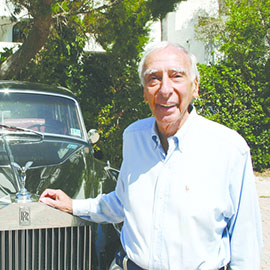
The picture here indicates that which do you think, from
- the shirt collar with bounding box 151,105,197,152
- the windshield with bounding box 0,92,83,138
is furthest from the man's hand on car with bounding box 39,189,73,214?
the windshield with bounding box 0,92,83,138

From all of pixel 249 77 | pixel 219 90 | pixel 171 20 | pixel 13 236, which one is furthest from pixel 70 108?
pixel 171 20

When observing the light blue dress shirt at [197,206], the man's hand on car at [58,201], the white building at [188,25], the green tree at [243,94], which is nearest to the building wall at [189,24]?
the white building at [188,25]

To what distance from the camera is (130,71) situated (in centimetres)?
850

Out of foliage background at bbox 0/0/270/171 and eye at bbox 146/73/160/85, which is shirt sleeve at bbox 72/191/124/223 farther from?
foliage background at bbox 0/0/270/171

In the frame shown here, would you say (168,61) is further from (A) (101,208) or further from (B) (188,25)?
(B) (188,25)

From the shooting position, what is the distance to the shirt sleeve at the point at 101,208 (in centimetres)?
211

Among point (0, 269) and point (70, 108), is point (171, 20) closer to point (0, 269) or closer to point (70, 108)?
point (70, 108)

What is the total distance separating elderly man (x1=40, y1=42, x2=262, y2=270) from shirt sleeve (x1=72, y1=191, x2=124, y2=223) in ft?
0.82

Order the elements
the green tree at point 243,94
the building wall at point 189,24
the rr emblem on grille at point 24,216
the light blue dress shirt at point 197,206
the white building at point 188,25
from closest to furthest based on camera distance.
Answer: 1. the light blue dress shirt at point 197,206
2. the rr emblem on grille at point 24,216
3. the green tree at point 243,94
4. the white building at point 188,25
5. the building wall at point 189,24

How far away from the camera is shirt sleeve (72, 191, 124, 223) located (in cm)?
211

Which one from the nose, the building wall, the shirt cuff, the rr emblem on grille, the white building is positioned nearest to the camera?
the nose

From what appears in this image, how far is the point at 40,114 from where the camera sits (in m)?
3.75

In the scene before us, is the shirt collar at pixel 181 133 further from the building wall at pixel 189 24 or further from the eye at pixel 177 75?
the building wall at pixel 189 24

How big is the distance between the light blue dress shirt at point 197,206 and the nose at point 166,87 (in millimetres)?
192
